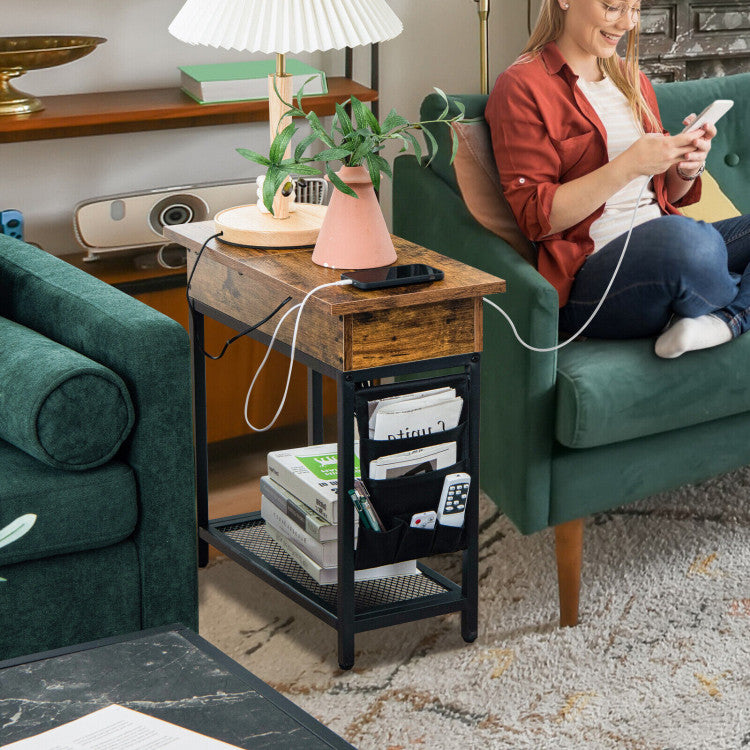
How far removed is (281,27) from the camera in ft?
5.60

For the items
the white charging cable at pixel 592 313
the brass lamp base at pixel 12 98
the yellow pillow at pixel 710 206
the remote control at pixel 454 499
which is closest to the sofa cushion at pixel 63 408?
the remote control at pixel 454 499

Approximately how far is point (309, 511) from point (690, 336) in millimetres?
703

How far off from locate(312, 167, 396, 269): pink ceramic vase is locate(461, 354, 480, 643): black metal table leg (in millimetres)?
227

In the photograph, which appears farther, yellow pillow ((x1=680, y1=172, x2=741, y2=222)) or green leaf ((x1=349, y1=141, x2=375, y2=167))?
yellow pillow ((x1=680, y1=172, x2=741, y2=222))

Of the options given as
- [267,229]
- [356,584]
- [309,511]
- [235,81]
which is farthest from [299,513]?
[235,81]

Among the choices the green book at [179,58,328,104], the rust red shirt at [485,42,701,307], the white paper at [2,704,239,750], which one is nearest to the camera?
the white paper at [2,704,239,750]

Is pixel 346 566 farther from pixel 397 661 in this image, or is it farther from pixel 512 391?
pixel 512 391

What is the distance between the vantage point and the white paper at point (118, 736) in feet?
3.07

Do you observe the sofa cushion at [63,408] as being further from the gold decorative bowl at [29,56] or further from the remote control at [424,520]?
the gold decorative bowl at [29,56]

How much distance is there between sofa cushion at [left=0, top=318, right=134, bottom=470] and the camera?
155 cm

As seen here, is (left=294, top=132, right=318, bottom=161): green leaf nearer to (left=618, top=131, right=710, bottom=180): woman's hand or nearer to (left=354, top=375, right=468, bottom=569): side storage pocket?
(left=354, top=375, right=468, bottom=569): side storage pocket

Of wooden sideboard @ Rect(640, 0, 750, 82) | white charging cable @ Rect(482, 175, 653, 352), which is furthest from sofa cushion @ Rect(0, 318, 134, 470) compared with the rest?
wooden sideboard @ Rect(640, 0, 750, 82)

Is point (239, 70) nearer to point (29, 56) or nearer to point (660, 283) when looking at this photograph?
point (29, 56)

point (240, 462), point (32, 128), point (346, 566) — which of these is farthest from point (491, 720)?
point (32, 128)
